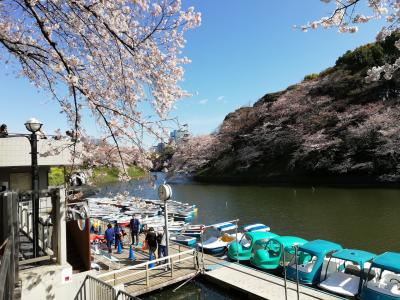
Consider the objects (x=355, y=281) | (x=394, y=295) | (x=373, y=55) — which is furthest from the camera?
(x=373, y=55)

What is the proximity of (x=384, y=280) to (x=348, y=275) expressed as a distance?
1218 mm

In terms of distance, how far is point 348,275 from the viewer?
11.3 meters

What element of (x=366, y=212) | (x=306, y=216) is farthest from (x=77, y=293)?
(x=366, y=212)

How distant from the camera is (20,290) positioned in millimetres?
5457

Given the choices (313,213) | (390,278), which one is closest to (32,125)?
(390,278)

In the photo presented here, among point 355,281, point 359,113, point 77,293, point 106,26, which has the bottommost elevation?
point 355,281

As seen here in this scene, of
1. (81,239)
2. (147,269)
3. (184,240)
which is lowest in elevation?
(184,240)

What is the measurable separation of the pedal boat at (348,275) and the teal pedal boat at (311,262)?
285 millimetres

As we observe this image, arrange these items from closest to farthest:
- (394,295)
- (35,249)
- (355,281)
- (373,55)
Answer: (35,249), (394,295), (355,281), (373,55)

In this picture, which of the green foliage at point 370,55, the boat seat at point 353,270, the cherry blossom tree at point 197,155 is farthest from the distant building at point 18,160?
the cherry blossom tree at point 197,155

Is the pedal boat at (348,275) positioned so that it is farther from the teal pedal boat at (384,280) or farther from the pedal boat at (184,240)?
the pedal boat at (184,240)

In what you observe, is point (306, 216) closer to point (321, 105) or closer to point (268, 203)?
point (268, 203)

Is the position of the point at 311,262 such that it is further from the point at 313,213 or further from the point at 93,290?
the point at 313,213

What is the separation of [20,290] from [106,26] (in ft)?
14.9
